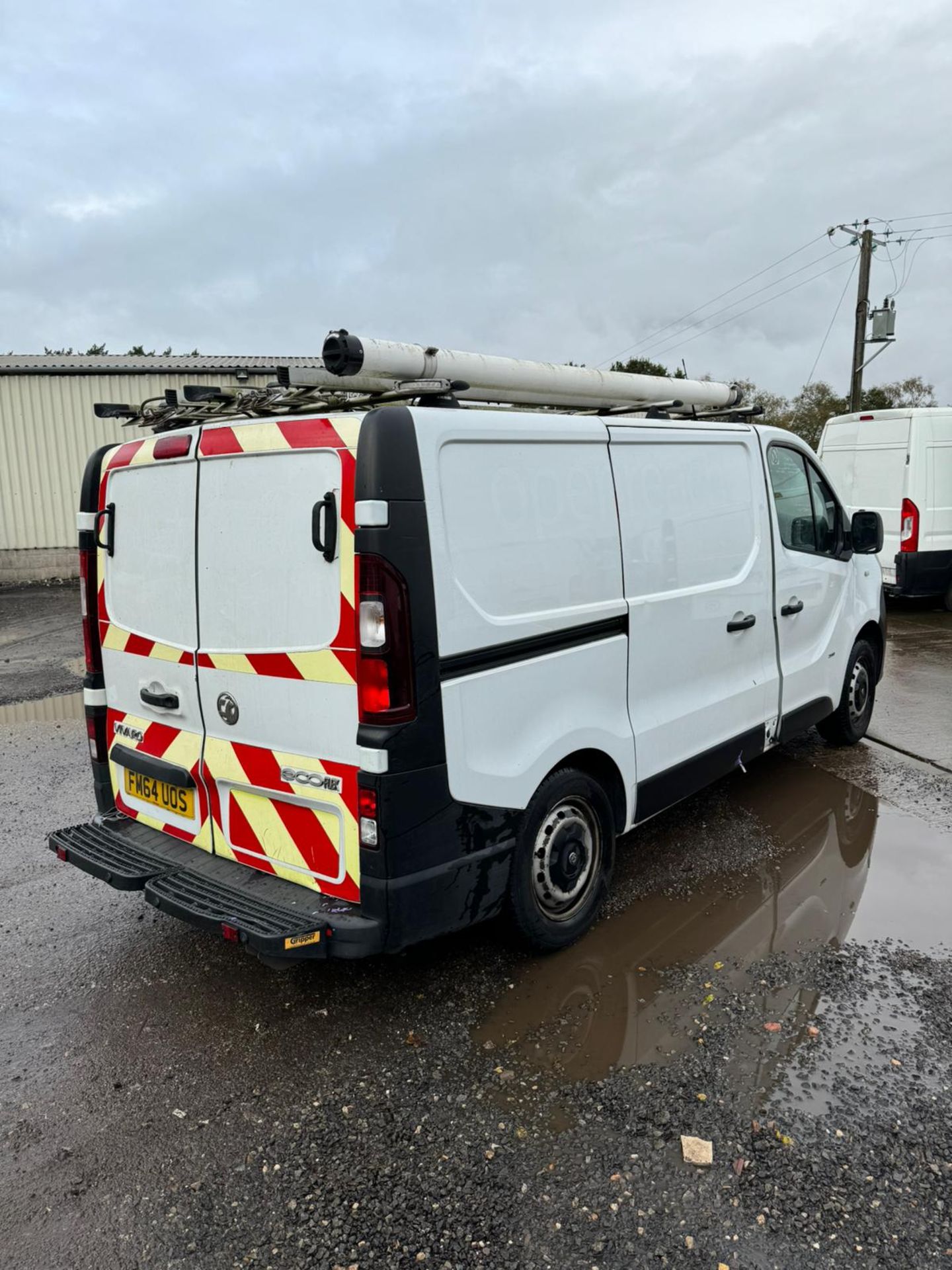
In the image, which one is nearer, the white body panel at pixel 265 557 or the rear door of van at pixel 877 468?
the white body panel at pixel 265 557

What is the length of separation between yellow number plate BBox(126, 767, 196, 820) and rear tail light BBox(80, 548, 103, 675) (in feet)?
1.73

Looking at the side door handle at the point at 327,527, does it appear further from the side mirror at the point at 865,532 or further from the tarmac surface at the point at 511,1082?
the side mirror at the point at 865,532

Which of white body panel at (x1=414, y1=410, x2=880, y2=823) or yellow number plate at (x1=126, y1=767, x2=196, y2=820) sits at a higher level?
white body panel at (x1=414, y1=410, x2=880, y2=823)

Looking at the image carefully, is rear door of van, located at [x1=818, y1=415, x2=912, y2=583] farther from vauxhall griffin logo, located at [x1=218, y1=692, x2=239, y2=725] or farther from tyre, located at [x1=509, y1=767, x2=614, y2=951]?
vauxhall griffin logo, located at [x1=218, y1=692, x2=239, y2=725]

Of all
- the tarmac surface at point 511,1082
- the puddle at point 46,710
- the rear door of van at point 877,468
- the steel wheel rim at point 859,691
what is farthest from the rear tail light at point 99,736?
the rear door of van at point 877,468

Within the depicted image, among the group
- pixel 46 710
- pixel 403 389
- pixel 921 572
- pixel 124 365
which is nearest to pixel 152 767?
pixel 403 389

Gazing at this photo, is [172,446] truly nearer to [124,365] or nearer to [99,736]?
[99,736]

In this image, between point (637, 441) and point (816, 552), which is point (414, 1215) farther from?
point (816, 552)

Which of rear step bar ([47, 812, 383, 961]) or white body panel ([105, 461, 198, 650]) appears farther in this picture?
white body panel ([105, 461, 198, 650])

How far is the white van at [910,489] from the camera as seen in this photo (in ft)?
35.7

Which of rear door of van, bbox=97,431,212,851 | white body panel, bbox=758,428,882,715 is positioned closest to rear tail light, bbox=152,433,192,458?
rear door of van, bbox=97,431,212,851

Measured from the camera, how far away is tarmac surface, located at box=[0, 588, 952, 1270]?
2295 millimetres

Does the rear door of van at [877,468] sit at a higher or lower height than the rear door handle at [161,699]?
higher

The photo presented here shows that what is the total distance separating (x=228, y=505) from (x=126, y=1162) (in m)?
2.09
